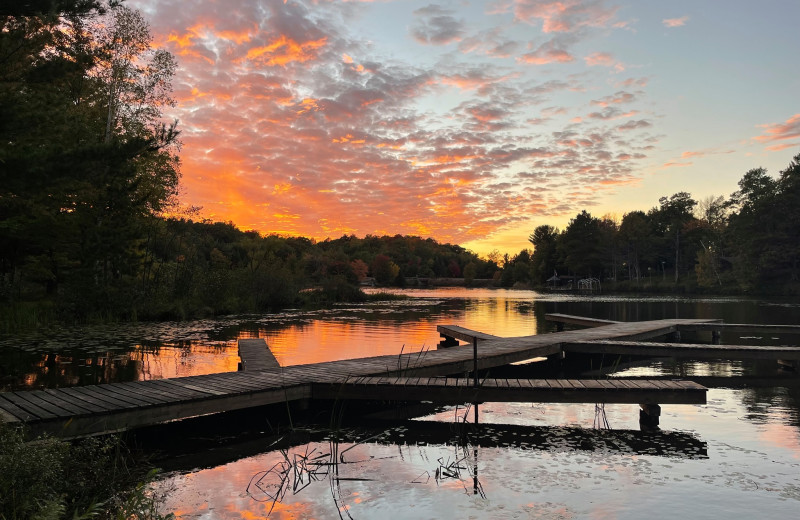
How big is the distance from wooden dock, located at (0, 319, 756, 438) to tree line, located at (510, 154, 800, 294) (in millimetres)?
62977

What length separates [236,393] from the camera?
7277 mm

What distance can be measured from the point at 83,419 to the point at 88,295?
16.1 m

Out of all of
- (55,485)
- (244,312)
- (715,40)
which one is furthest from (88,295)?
(715,40)

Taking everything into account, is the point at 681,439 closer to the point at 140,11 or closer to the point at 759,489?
the point at 759,489

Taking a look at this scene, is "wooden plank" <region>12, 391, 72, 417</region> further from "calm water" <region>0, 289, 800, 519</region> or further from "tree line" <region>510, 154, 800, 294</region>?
"tree line" <region>510, 154, 800, 294</region>

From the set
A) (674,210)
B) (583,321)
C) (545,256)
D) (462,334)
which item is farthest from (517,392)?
(545,256)

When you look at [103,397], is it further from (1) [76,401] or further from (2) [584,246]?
(2) [584,246]

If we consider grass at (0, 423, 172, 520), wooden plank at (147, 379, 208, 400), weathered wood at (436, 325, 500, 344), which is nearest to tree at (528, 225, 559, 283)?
weathered wood at (436, 325, 500, 344)

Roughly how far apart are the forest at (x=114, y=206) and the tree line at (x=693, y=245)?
0.90ft

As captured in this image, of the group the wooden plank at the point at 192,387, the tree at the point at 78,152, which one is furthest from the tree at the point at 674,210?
the wooden plank at the point at 192,387

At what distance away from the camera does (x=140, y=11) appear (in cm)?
2480

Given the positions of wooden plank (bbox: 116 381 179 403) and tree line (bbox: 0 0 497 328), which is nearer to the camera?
wooden plank (bbox: 116 381 179 403)

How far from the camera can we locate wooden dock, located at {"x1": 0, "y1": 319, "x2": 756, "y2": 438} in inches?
241

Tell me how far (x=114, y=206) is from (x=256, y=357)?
13612 millimetres
